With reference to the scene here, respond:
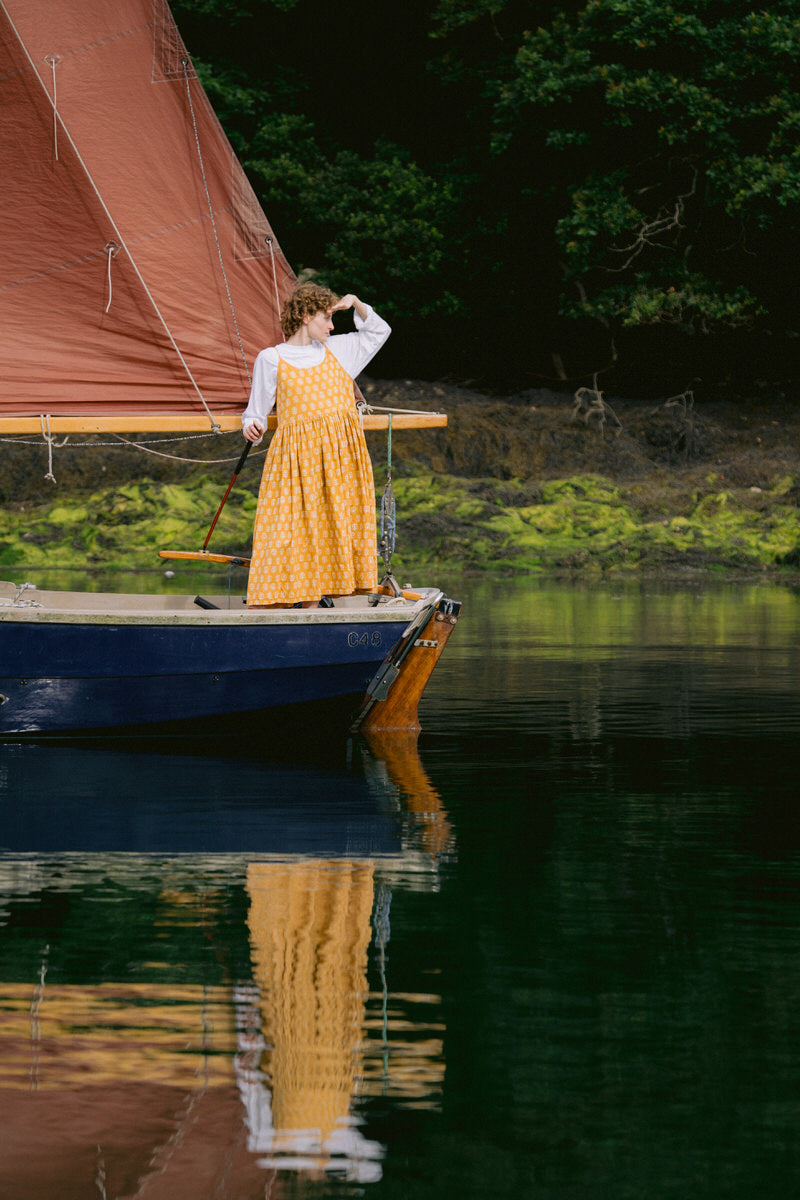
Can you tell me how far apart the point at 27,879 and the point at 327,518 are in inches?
164

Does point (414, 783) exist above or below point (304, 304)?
below

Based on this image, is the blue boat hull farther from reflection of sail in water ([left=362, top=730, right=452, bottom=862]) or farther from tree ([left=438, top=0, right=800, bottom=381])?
tree ([left=438, top=0, right=800, bottom=381])

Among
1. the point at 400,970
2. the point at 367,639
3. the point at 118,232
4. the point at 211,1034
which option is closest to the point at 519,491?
the point at 118,232

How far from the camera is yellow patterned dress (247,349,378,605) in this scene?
→ 10.6 meters

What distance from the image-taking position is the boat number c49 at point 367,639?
10289 mm

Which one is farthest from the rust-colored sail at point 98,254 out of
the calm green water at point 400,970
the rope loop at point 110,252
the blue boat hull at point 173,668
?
the calm green water at point 400,970

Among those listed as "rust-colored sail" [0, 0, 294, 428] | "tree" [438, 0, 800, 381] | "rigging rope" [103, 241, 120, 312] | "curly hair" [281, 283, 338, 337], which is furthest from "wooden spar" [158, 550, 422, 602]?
"tree" [438, 0, 800, 381]

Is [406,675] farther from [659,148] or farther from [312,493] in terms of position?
[659,148]

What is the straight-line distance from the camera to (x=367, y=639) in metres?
10.3

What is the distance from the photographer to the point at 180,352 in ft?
37.4

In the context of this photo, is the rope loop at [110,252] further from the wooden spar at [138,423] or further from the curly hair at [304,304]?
the curly hair at [304,304]

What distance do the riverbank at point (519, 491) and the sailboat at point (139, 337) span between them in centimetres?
1673

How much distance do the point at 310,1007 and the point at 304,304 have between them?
600 cm

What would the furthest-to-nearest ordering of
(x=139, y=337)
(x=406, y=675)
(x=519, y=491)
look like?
(x=519, y=491)
(x=139, y=337)
(x=406, y=675)
